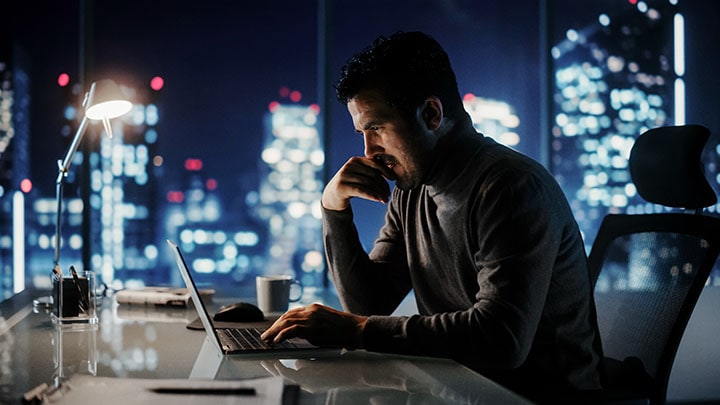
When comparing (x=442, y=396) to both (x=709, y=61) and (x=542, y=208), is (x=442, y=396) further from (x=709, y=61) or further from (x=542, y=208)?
(x=709, y=61)

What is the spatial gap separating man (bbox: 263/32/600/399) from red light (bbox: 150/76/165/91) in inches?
106

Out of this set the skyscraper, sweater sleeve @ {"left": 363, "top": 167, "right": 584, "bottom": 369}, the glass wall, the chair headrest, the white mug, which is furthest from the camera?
the skyscraper

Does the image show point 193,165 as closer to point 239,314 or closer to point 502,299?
point 239,314

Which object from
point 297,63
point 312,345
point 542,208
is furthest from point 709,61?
point 312,345

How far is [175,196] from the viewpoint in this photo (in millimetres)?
4145

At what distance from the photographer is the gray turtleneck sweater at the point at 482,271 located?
120 centimetres

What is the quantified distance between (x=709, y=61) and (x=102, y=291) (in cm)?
361

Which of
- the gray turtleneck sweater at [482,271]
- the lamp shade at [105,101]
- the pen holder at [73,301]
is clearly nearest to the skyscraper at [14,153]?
the lamp shade at [105,101]

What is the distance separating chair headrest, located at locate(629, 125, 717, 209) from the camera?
1.54 metres

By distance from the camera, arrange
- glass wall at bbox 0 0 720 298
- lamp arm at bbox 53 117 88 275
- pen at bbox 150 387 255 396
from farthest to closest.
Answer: glass wall at bbox 0 0 720 298 → lamp arm at bbox 53 117 88 275 → pen at bbox 150 387 255 396

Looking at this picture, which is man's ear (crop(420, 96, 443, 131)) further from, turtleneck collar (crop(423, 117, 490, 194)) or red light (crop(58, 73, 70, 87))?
red light (crop(58, 73, 70, 87))

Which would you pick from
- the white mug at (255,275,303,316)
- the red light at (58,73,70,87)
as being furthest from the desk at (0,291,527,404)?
the red light at (58,73,70,87)

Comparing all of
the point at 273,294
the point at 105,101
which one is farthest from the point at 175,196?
the point at 273,294

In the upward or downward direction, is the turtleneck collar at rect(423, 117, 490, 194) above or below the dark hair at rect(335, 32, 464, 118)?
below
